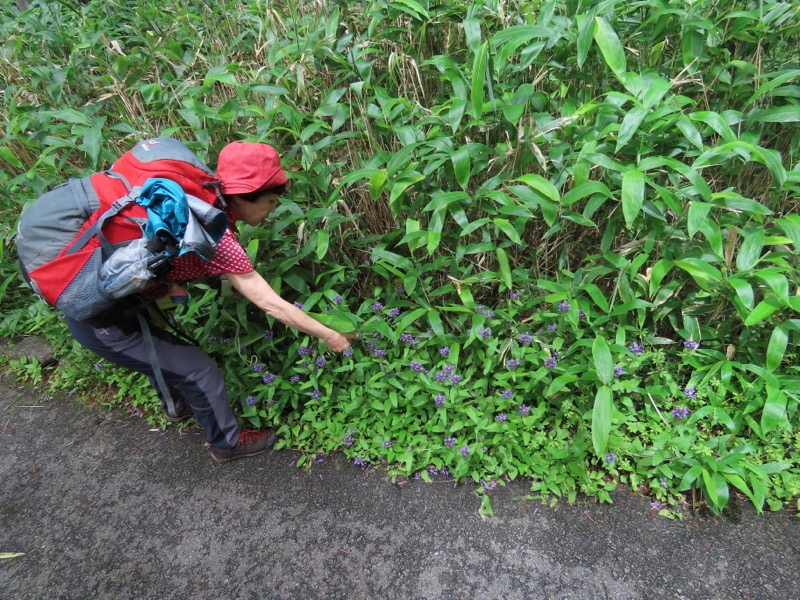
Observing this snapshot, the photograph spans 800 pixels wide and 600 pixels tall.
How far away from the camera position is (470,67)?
2.36 meters

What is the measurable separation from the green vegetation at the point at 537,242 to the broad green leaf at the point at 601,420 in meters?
0.01

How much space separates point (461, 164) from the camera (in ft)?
6.96

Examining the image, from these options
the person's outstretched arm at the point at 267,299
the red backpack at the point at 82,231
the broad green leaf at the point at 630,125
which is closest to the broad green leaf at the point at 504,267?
the broad green leaf at the point at 630,125

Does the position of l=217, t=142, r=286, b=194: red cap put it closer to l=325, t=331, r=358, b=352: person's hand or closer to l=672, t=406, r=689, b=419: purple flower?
l=325, t=331, r=358, b=352: person's hand

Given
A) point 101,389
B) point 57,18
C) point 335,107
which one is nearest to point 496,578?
point 335,107

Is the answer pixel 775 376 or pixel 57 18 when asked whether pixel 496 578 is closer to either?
pixel 775 376

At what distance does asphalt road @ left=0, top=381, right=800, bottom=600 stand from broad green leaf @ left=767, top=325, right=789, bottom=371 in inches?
24.7

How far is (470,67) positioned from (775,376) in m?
1.97

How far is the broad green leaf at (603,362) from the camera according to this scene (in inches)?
78.0

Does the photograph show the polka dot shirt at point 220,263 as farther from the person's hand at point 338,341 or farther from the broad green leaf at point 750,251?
the broad green leaf at point 750,251

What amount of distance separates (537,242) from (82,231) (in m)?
2.04

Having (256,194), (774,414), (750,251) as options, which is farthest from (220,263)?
(774,414)

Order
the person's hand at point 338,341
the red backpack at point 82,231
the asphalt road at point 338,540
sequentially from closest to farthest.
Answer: the red backpack at point 82,231 < the asphalt road at point 338,540 < the person's hand at point 338,341

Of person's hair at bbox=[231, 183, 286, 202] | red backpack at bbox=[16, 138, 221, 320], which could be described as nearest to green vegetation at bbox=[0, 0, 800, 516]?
person's hair at bbox=[231, 183, 286, 202]
